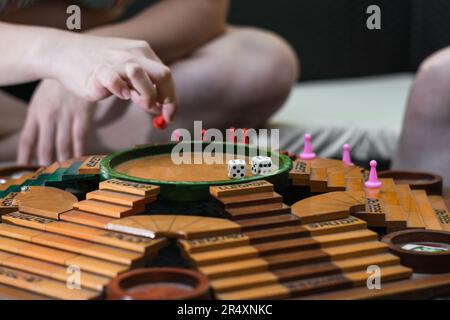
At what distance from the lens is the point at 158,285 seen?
55 centimetres

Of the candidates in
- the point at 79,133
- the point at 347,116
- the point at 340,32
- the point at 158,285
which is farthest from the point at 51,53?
the point at 340,32

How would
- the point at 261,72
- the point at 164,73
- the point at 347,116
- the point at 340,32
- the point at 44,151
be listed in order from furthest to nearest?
the point at 340,32
the point at 347,116
the point at 261,72
the point at 44,151
the point at 164,73

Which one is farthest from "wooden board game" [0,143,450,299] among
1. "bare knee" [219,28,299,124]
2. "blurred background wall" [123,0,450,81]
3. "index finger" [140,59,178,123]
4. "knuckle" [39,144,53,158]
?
"blurred background wall" [123,0,450,81]

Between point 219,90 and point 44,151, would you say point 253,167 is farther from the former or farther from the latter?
point 219,90

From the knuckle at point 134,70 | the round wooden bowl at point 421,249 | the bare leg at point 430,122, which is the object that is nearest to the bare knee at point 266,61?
the bare leg at point 430,122

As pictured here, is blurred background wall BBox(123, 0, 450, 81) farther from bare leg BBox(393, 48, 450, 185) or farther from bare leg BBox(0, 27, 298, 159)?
bare leg BBox(393, 48, 450, 185)

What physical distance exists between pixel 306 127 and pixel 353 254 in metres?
0.79

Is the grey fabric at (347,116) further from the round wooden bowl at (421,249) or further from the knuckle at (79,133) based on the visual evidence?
the round wooden bowl at (421,249)

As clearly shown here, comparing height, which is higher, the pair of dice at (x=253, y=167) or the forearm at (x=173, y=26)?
the forearm at (x=173, y=26)

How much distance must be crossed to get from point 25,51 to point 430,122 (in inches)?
22.6

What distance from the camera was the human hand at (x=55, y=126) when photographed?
1.02 m

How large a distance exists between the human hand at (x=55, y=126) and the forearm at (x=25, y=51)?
124 mm

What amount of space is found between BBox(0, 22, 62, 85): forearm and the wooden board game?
0.18m

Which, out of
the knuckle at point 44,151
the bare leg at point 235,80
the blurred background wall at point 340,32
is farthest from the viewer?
the blurred background wall at point 340,32
